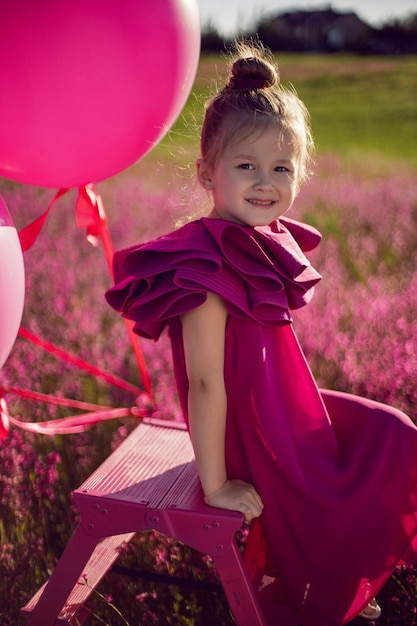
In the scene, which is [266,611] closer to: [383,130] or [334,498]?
[334,498]

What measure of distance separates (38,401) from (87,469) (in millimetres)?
473

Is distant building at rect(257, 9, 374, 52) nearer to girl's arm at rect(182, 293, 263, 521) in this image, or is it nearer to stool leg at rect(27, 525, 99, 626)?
girl's arm at rect(182, 293, 263, 521)

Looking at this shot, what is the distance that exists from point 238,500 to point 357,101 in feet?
41.2

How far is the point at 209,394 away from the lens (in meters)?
1.70

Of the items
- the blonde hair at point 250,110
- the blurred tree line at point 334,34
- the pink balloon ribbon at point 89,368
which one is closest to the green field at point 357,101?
the blurred tree line at point 334,34

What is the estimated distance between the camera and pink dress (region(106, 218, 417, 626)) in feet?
5.56

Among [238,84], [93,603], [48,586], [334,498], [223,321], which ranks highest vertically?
[238,84]

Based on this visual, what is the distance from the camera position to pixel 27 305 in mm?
3926

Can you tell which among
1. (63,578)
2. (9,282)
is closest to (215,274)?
(9,282)

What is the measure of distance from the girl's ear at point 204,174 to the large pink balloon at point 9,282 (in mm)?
462

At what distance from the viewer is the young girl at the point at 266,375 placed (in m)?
1.70

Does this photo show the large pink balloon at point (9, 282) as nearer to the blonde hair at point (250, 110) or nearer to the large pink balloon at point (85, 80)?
the large pink balloon at point (85, 80)

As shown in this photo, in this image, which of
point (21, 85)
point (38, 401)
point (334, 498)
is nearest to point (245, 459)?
point (334, 498)

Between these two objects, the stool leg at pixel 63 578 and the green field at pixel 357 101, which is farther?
the green field at pixel 357 101
